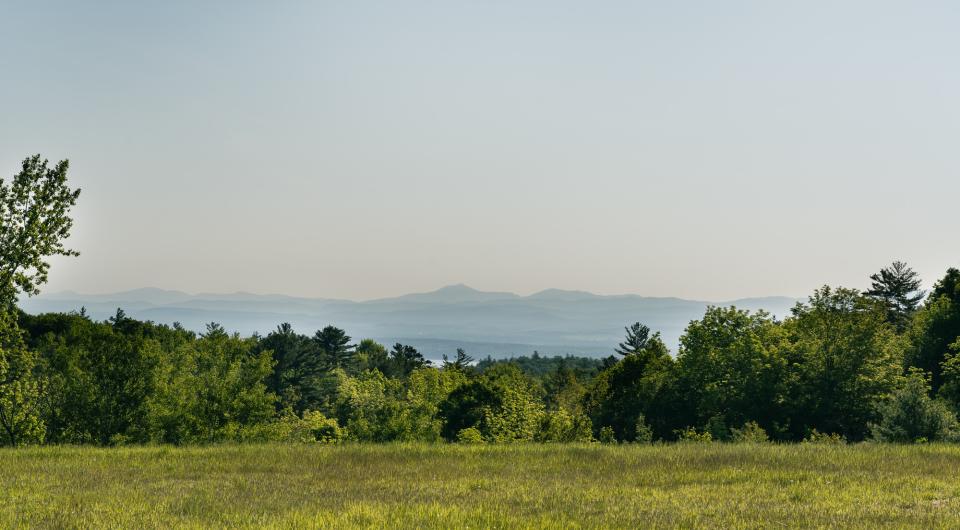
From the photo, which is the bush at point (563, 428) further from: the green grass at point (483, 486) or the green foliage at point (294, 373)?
the green foliage at point (294, 373)

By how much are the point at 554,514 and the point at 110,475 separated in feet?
41.0

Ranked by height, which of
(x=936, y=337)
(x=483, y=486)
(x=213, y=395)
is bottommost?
(x=213, y=395)

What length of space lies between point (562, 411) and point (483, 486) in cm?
5097

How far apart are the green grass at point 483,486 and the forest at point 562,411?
888 cm

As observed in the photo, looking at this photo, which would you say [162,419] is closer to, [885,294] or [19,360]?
[19,360]

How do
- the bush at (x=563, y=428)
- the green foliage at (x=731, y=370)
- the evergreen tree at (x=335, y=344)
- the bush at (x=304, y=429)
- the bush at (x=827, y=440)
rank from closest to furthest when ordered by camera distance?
1. the bush at (x=827, y=440)
2. the green foliage at (x=731, y=370)
3. the bush at (x=563, y=428)
4. the bush at (x=304, y=429)
5. the evergreen tree at (x=335, y=344)

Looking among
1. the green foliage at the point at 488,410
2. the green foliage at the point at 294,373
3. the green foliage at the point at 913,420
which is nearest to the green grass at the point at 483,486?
the green foliage at the point at 913,420

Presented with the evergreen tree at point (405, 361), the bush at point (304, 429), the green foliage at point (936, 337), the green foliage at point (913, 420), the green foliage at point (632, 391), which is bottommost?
the bush at point (304, 429)

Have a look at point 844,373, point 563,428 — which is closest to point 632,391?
point 563,428

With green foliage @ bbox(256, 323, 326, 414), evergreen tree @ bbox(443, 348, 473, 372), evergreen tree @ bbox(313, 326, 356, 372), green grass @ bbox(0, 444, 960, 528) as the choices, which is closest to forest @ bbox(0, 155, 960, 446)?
green grass @ bbox(0, 444, 960, 528)

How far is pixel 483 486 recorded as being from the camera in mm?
17109

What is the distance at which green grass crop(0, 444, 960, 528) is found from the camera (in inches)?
509

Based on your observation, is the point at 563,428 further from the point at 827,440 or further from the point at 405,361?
the point at 405,361

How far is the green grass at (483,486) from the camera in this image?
42.4 feet
